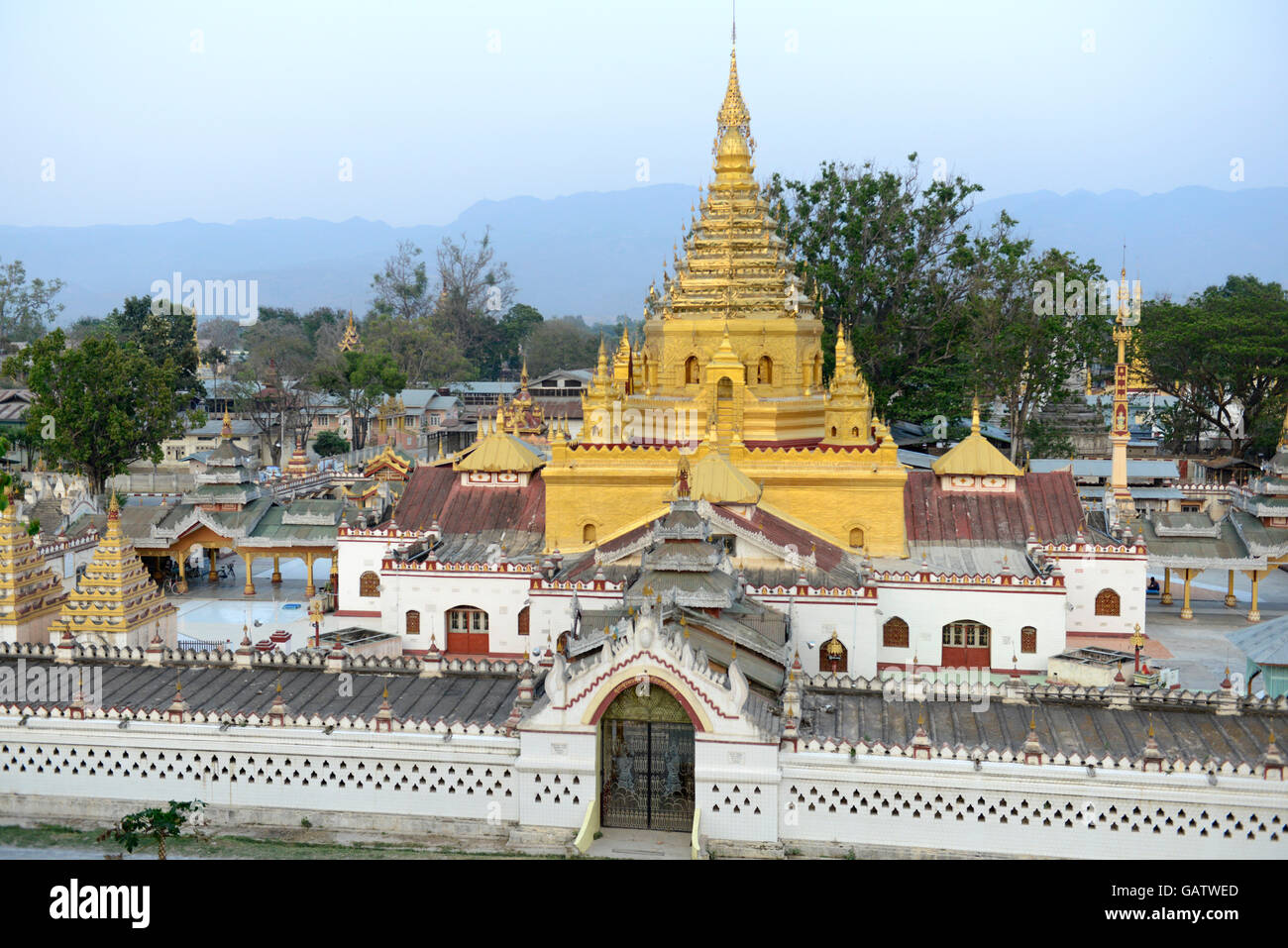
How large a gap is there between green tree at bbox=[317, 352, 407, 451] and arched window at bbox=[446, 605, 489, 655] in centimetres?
4156

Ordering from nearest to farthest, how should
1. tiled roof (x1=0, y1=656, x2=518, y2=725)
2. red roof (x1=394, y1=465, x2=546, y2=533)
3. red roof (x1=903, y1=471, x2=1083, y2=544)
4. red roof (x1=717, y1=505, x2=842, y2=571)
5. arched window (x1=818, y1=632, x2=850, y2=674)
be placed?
1. tiled roof (x1=0, y1=656, x2=518, y2=725)
2. arched window (x1=818, y1=632, x2=850, y2=674)
3. red roof (x1=717, y1=505, x2=842, y2=571)
4. red roof (x1=903, y1=471, x2=1083, y2=544)
5. red roof (x1=394, y1=465, x2=546, y2=533)

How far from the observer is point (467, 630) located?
28875mm

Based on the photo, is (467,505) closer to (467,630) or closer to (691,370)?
(467,630)

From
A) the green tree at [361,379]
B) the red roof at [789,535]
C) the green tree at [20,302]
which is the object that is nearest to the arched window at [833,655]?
the red roof at [789,535]

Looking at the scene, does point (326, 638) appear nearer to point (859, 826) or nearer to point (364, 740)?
point (364, 740)

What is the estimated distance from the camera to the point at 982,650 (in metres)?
27.0

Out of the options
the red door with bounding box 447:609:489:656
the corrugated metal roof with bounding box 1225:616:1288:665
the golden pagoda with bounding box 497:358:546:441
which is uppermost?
the golden pagoda with bounding box 497:358:546:441

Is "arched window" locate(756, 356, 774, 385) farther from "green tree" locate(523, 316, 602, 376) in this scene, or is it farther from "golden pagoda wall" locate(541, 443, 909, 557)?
"green tree" locate(523, 316, 602, 376)

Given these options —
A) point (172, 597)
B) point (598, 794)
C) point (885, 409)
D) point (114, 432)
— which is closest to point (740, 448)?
point (598, 794)

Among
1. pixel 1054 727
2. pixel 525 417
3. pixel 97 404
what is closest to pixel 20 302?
pixel 97 404

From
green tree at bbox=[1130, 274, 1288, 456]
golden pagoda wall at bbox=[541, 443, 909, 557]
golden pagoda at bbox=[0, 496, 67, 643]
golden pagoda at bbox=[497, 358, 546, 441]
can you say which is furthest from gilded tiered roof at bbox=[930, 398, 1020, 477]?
green tree at bbox=[1130, 274, 1288, 456]

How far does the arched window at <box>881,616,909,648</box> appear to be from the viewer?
27.1m

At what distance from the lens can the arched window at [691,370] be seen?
105 feet

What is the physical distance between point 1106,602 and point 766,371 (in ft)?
30.5
